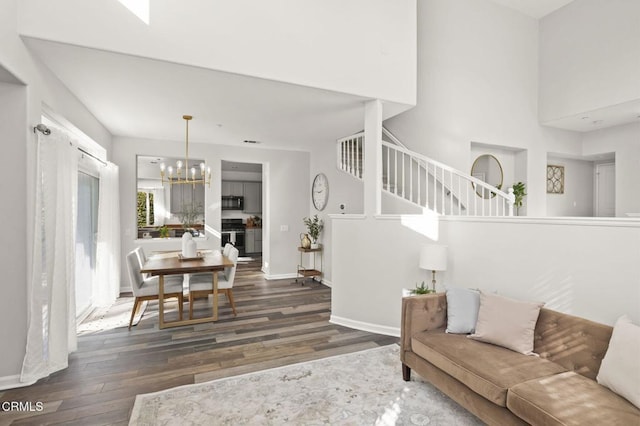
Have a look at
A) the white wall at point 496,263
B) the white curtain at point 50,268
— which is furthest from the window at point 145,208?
the white wall at point 496,263

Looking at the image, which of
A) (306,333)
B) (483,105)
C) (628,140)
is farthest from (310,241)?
(628,140)

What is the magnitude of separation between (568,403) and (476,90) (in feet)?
16.8

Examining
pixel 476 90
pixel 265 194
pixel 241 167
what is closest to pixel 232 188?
pixel 241 167

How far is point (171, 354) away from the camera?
3.21 m

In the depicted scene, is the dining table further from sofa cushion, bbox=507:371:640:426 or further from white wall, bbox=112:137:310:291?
sofa cushion, bbox=507:371:640:426

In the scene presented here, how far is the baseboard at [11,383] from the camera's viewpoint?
8.39 feet

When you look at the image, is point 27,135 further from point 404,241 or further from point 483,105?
point 483,105

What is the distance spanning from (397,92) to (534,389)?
3.21 meters

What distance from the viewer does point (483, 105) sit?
5527 mm

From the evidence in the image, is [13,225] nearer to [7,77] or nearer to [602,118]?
[7,77]

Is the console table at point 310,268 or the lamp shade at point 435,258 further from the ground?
the lamp shade at point 435,258

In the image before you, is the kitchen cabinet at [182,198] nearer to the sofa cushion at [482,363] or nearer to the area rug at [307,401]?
the area rug at [307,401]

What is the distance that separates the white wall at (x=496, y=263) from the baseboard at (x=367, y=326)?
11 millimetres

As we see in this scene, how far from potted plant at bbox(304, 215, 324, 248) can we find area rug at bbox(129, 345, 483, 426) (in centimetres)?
353
